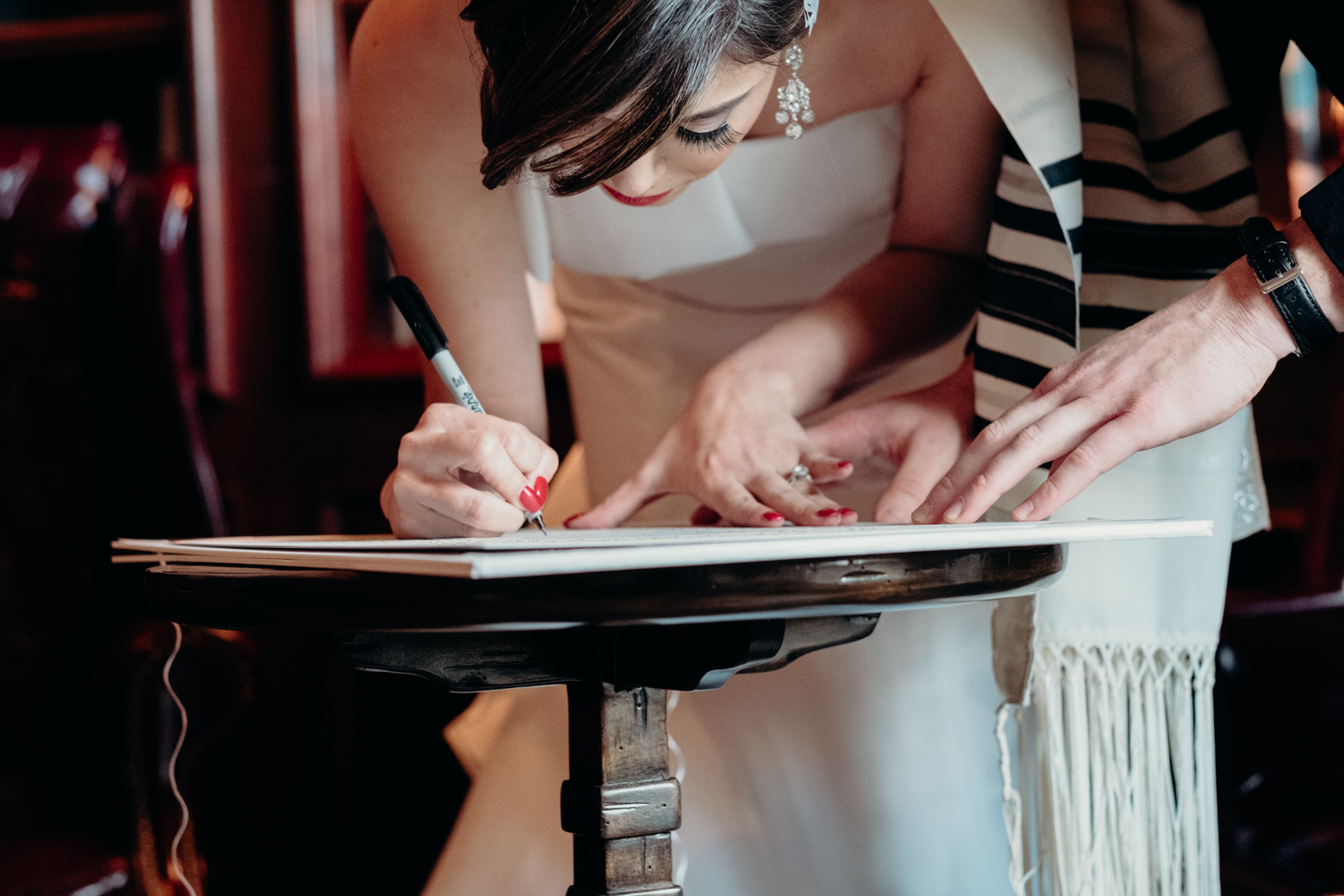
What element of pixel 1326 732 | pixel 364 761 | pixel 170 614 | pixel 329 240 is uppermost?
pixel 329 240

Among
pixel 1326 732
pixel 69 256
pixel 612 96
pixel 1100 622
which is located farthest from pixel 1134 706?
pixel 69 256

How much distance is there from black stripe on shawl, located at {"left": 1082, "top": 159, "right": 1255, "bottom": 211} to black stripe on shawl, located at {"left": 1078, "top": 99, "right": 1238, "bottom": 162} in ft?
0.10

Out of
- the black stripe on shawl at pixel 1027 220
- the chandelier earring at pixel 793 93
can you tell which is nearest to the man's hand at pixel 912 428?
the black stripe on shawl at pixel 1027 220

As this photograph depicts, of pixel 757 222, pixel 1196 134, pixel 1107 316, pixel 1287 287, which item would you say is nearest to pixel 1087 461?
pixel 1287 287

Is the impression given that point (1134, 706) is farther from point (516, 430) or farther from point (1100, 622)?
point (516, 430)

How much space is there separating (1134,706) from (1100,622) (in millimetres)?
61

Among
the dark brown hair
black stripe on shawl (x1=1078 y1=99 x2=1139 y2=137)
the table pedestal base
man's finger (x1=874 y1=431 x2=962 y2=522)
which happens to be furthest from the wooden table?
black stripe on shawl (x1=1078 y1=99 x2=1139 y2=137)

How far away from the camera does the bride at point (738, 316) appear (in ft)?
2.17

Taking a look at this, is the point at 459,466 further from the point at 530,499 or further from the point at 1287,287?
the point at 1287,287

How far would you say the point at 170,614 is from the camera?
0.58 meters

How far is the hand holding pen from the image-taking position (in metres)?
0.66

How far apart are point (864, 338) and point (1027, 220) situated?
0.58 feet

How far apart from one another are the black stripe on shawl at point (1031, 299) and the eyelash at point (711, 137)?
227mm

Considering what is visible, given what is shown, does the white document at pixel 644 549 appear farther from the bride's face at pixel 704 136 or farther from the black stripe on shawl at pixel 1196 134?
the black stripe on shawl at pixel 1196 134
